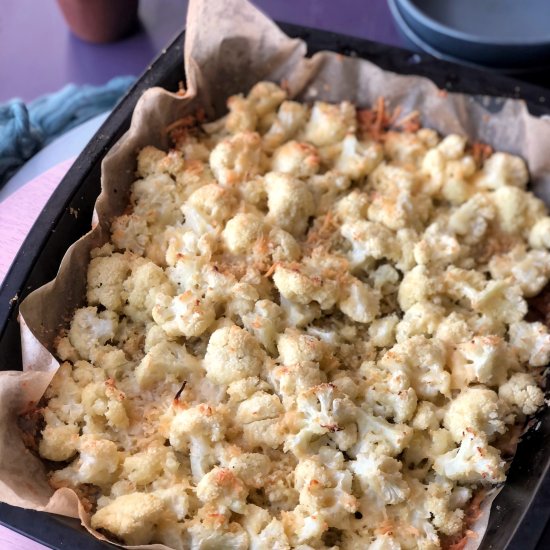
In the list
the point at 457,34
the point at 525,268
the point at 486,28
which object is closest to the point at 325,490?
the point at 525,268

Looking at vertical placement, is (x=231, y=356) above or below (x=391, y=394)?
above

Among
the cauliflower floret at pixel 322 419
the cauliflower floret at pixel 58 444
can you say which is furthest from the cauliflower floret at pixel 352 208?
the cauliflower floret at pixel 58 444

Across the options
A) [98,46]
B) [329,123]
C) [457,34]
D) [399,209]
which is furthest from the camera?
[98,46]

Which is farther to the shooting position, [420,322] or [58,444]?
[420,322]

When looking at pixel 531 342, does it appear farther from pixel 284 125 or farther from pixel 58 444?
pixel 58 444

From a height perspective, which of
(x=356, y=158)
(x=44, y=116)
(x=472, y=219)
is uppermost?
(x=44, y=116)

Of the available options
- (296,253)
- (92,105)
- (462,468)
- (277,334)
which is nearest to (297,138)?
(296,253)

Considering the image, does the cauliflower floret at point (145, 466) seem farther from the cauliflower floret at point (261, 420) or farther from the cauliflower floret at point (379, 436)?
the cauliflower floret at point (379, 436)
